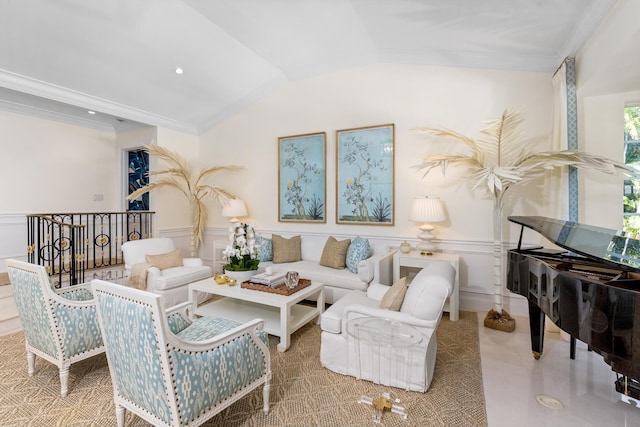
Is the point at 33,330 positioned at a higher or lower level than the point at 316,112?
lower

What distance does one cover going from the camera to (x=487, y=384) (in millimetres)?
2385

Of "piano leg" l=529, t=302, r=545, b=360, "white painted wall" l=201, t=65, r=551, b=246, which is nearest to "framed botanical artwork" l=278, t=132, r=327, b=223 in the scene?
"white painted wall" l=201, t=65, r=551, b=246

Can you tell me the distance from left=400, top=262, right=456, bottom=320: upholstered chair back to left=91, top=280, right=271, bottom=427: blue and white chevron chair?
1.13 metres

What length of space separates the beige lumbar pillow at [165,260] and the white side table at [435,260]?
2.97 m

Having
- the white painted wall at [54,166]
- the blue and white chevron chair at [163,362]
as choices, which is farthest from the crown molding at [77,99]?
the blue and white chevron chair at [163,362]

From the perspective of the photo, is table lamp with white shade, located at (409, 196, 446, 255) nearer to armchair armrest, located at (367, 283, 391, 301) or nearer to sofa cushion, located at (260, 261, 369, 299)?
sofa cushion, located at (260, 261, 369, 299)

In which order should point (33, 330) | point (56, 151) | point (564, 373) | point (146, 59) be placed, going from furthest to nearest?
point (56, 151) < point (146, 59) < point (564, 373) < point (33, 330)

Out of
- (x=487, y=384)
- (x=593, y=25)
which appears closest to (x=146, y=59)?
(x=593, y=25)

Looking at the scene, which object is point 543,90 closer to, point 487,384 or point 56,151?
point 487,384

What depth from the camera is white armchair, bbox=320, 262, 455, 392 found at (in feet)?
7.11

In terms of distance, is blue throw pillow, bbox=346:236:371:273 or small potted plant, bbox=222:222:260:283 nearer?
small potted plant, bbox=222:222:260:283

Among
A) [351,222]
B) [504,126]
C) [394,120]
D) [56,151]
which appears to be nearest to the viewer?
[504,126]

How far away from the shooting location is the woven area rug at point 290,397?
6.46 feet

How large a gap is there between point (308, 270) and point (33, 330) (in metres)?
2.69
